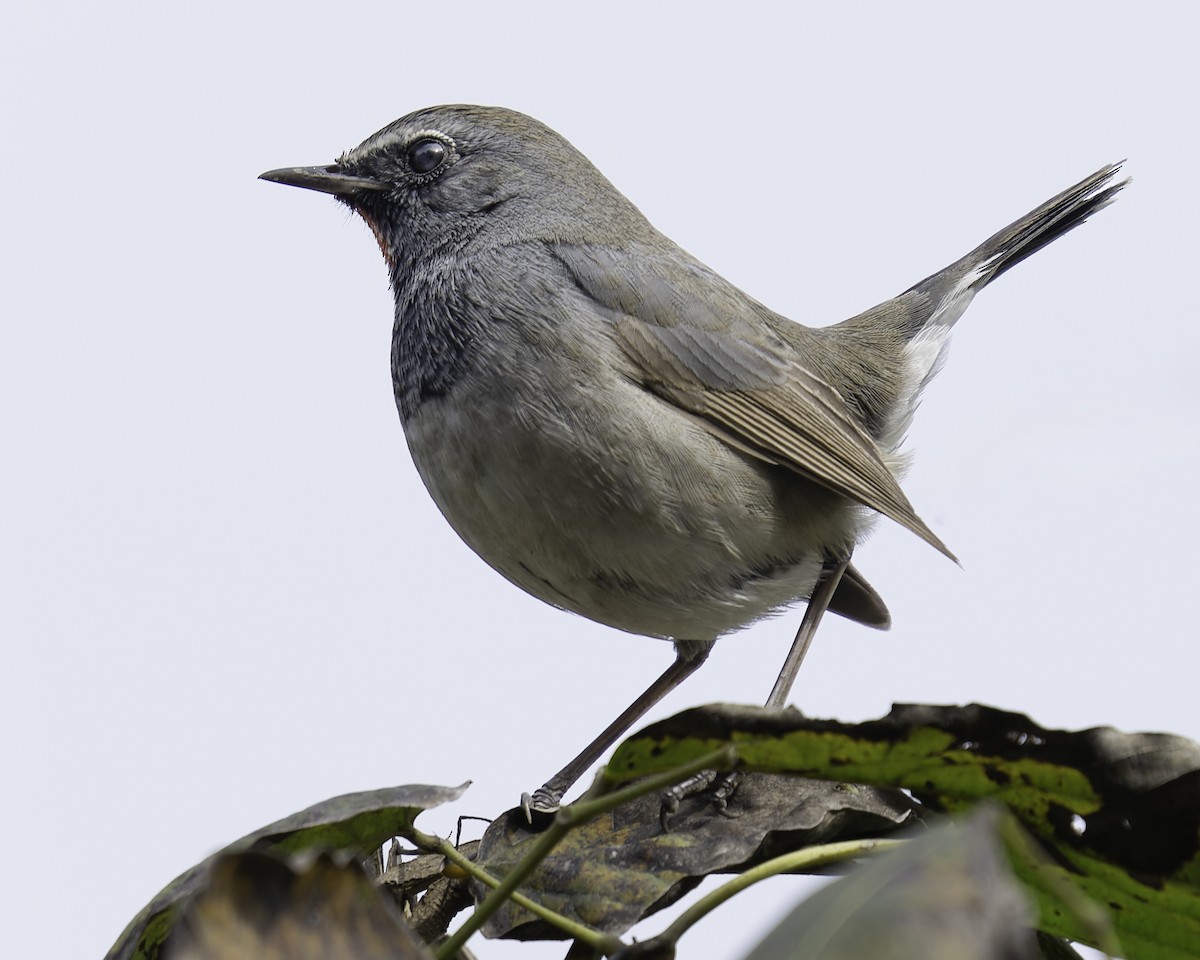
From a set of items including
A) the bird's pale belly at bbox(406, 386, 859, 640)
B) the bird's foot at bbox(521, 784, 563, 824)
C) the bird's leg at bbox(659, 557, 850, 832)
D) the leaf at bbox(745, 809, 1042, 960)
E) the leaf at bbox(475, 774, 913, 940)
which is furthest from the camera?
the bird's leg at bbox(659, 557, 850, 832)

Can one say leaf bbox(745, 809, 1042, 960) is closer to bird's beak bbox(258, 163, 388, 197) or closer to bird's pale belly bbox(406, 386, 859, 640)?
bird's pale belly bbox(406, 386, 859, 640)

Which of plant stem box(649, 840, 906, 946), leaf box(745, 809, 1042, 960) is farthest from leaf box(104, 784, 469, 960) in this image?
leaf box(745, 809, 1042, 960)

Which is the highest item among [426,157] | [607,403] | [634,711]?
[426,157]

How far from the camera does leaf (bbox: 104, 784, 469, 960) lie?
1.71m

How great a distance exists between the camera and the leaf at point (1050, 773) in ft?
5.09

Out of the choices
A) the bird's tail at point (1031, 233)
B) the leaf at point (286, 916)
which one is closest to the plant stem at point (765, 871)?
the leaf at point (286, 916)

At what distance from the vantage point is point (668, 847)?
2.05 metres

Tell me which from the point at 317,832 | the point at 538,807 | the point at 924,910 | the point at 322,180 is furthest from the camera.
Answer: the point at 322,180

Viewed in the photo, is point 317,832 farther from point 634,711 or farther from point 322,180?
point 322,180

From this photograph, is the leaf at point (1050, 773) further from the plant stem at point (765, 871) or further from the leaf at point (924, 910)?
the leaf at point (924, 910)

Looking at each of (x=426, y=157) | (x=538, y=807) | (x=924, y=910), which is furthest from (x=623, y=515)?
(x=924, y=910)

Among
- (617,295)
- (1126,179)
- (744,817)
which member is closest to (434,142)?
(617,295)

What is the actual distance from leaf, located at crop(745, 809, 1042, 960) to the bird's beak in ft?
14.3

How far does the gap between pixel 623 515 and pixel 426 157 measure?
188 cm
